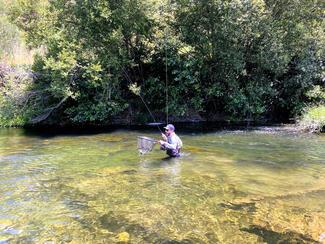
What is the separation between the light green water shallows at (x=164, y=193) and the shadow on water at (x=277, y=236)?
2 centimetres

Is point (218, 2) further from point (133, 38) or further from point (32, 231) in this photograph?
point (32, 231)

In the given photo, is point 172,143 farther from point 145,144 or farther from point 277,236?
point 277,236

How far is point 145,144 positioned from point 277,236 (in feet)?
25.7

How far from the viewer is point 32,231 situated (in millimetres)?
8367

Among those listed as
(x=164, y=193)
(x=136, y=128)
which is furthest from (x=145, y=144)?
(x=136, y=128)

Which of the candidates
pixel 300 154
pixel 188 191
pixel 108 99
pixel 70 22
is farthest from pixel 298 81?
pixel 188 191

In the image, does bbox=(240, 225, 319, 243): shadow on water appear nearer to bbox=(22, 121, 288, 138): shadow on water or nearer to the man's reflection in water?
the man's reflection in water

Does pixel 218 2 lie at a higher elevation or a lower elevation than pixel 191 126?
higher

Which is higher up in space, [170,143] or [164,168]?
[170,143]

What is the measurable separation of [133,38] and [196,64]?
3889 mm

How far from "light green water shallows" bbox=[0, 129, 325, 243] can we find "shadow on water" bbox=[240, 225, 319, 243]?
2cm

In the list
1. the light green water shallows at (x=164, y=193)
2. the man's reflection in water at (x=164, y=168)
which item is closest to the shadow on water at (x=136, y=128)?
the light green water shallows at (x=164, y=193)

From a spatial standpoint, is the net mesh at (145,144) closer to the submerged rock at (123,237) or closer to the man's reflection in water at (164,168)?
the man's reflection in water at (164,168)

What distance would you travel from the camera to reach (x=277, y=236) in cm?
788
